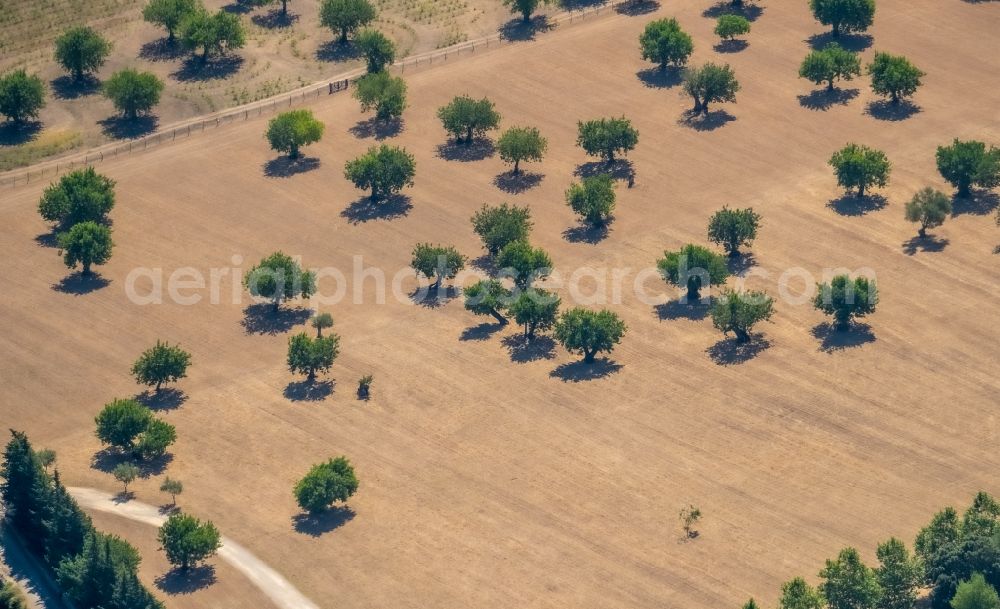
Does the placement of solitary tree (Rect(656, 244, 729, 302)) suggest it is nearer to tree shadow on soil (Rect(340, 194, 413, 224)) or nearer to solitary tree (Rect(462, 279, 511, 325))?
solitary tree (Rect(462, 279, 511, 325))

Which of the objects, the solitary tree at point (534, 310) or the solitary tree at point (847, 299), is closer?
the solitary tree at point (534, 310)

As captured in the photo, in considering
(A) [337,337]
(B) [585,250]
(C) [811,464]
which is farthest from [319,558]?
(B) [585,250]

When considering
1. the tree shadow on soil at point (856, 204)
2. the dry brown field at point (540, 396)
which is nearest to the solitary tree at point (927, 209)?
the dry brown field at point (540, 396)

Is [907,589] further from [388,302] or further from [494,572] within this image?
[388,302]

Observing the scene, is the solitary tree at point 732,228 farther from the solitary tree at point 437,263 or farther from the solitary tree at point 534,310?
the solitary tree at point 437,263

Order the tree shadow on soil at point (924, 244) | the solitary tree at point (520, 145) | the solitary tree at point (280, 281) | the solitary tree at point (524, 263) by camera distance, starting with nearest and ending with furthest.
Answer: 1. the solitary tree at point (280, 281)
2. the solitary tree at point (524, 263)
3. the tree shadow on soil at point (924, 244)
4. the solitary tree at point (520, 145)

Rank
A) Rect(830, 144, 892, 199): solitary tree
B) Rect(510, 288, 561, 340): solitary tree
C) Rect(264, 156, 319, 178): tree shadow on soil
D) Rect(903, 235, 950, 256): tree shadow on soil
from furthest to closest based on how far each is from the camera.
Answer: Rect(264, 156, 319, 178): tree shadow on soil, Rect(830, 144, 892, 199): solitary tree, Rect(903, 235, 950, 256): tree shadow on soil, Rect(510, 288, 561, 340): solitary tree

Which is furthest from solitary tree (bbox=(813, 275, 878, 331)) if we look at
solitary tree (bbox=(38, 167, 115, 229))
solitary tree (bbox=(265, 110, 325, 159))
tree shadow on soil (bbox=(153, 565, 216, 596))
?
solitary tree (bbox=(38, 167, 115, 229))
